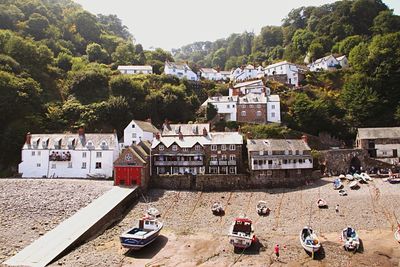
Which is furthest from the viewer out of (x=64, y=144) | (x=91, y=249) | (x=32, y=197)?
(x=64, y=144)

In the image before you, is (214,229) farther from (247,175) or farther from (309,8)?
(309,8)

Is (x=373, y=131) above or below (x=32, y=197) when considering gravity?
above

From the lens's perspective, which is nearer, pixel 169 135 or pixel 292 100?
pixel 169 135

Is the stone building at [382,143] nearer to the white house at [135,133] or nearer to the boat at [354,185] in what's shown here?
the boat at [354,185]

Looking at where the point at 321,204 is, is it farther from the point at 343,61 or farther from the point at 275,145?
the point at 343,61

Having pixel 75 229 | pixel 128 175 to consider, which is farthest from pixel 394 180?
pixel 75 229

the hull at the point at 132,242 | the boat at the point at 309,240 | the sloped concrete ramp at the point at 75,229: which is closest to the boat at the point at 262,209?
the boat at the point at 309,240

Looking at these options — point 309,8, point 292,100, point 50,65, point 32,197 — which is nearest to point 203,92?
point 292,100
